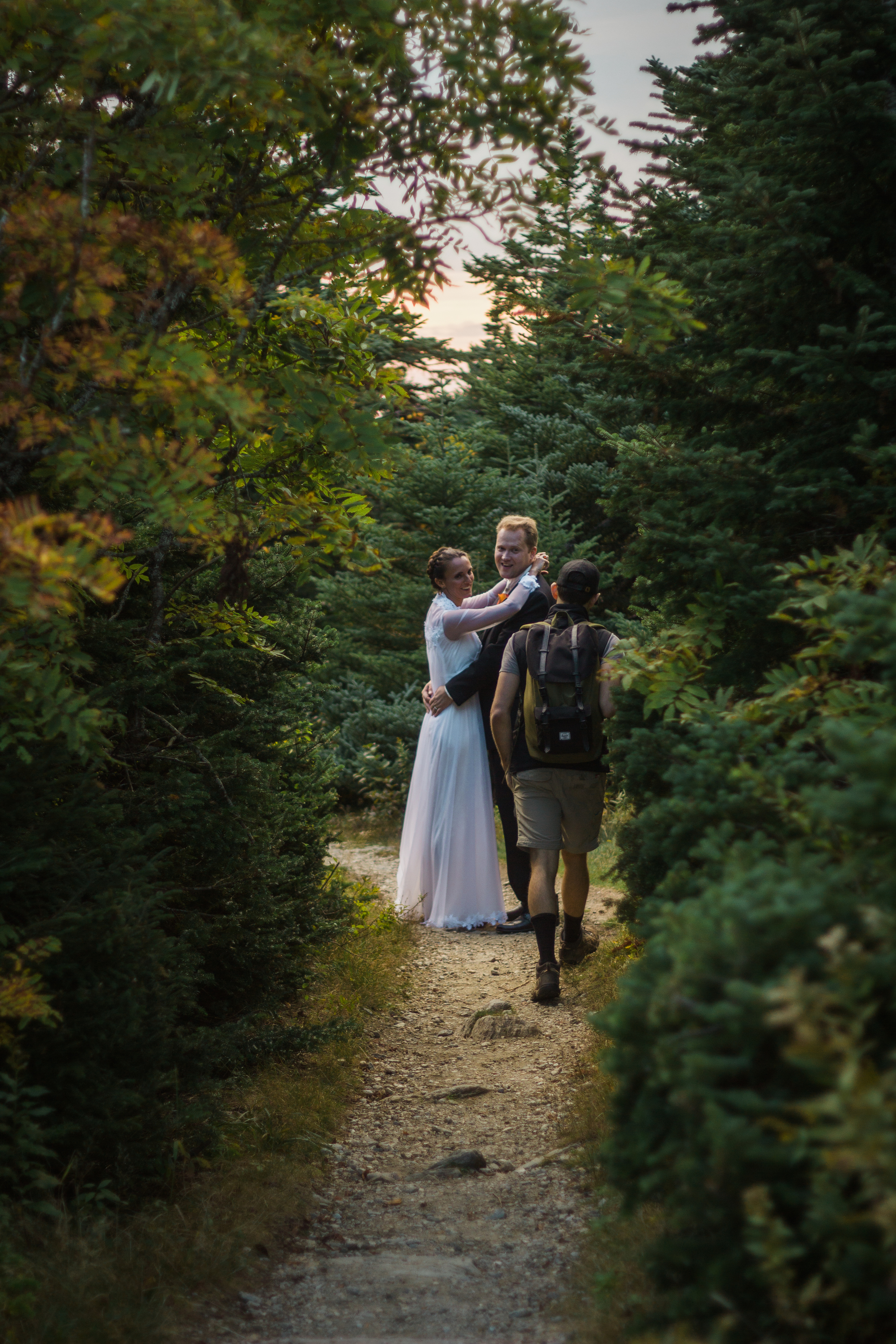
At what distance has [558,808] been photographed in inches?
232

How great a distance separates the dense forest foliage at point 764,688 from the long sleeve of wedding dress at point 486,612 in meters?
1.43

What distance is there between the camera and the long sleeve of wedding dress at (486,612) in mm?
6934

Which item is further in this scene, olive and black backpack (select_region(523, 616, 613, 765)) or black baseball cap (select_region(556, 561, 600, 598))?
black baseball cap (select_region(556, 561, 600, 598))

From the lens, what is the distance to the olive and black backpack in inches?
219

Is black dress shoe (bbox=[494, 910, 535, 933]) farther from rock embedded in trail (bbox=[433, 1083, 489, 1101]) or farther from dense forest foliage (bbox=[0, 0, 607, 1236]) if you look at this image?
dense forest foliage (bbox=[0, 0, 607, 1236])

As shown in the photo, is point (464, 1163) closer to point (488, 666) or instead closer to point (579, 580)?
point (579, 580)

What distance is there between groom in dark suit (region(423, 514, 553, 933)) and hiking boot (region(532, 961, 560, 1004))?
101 cm

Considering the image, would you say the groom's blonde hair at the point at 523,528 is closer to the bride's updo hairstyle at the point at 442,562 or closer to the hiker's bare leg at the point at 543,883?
the bride's updo hairstyle at the point at 442,562

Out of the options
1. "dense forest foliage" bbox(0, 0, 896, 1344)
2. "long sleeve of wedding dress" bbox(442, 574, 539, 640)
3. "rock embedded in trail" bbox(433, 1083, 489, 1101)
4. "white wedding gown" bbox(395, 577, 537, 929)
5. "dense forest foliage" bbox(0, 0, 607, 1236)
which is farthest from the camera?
"white wedding gown" bbox(395, 577, 537, 929)

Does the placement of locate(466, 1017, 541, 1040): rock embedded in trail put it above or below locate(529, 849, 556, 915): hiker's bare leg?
below

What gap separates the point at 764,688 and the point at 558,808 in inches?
112

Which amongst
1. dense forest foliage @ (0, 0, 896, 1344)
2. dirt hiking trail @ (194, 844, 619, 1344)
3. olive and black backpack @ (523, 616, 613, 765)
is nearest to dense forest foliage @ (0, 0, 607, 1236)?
dense forest foliage @ (0, 0, 896, 1344)

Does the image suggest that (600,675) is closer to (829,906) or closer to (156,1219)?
(829,906)

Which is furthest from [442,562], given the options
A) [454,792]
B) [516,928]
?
[516,928]
